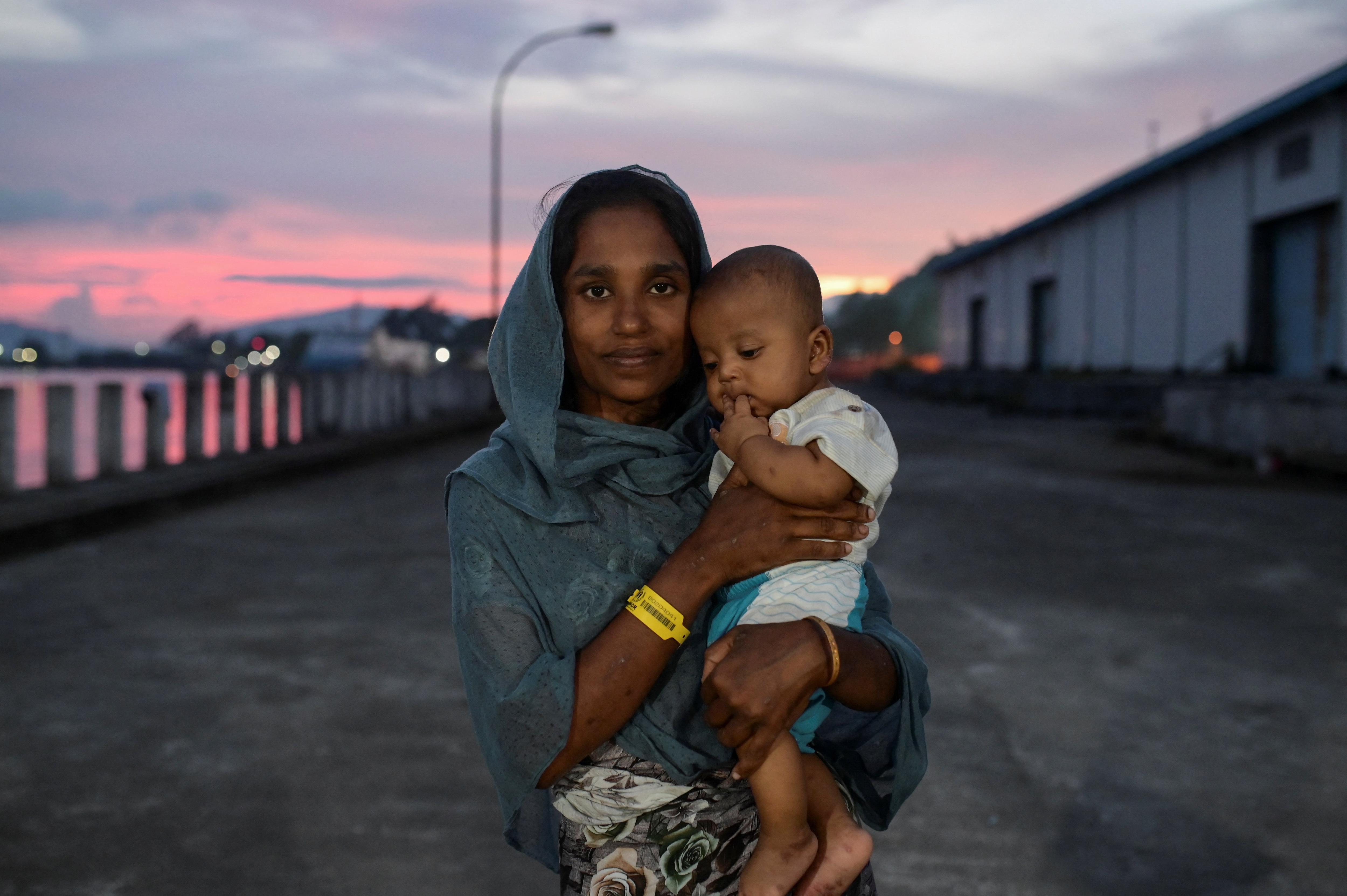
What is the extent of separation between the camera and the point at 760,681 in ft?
5.36

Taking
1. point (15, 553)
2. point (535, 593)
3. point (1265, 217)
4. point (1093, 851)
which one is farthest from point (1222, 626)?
point (1265, 217)

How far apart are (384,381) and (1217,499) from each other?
484 inches

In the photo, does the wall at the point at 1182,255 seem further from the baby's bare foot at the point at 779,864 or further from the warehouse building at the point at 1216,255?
the baby's bare foot at the point at 779,864

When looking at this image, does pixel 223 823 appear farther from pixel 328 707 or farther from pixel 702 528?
pixel 702 528

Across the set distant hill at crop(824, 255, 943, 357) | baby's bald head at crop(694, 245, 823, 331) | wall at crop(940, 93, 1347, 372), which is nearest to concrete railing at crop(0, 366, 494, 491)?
baby's bald head at crop(694, 245, 823, 331)

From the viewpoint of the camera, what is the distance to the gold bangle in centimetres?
170

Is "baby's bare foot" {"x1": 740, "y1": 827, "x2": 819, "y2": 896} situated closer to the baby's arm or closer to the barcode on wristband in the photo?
the barcode on wristband

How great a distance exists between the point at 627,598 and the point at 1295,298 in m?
21.0

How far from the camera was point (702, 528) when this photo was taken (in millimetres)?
1759

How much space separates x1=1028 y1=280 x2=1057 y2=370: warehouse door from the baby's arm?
33.0m

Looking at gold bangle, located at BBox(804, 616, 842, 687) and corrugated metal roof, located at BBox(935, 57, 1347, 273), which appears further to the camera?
corrugated metal roof, located at BBox(935, 57, 1347, 273)

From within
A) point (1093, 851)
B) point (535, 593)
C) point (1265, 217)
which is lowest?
point (1093, 851)

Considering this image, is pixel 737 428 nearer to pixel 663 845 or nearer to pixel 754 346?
pixel 754 346

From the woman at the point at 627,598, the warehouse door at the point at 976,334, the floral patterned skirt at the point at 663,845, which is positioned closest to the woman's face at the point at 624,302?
the woman at the point at 627,598
